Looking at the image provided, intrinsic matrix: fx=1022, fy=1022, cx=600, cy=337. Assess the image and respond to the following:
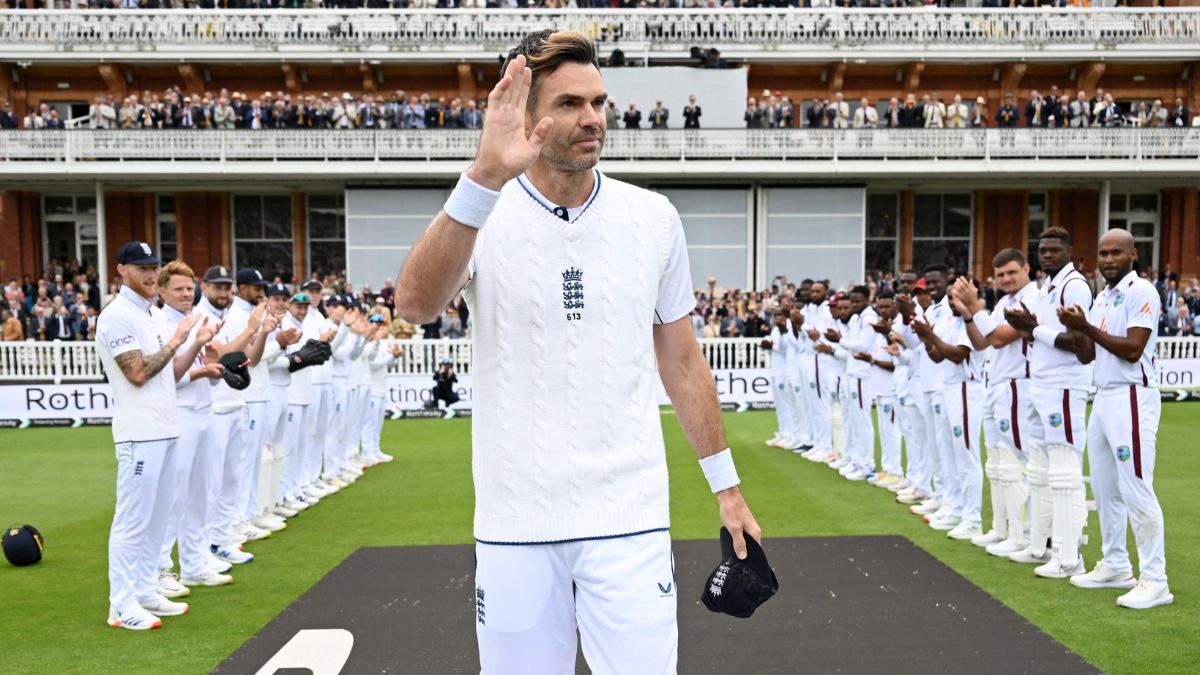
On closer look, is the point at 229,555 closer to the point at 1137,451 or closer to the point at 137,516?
the point at 137,516

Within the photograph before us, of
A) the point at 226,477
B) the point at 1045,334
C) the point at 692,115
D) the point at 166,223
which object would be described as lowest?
the point at 226,477

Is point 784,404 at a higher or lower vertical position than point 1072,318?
lower

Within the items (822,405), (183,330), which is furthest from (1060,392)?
(822,405)

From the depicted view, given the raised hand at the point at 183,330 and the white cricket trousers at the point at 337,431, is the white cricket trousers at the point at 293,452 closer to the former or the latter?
the white cricket trousers at the point at 337,431

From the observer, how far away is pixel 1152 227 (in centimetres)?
3822

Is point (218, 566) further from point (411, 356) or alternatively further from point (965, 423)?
point (411, 356)

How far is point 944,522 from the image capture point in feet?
34.8

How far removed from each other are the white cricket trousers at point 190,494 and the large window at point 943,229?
3357cm

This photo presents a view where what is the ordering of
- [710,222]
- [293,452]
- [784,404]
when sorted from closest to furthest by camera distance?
[293,452] < [784,404] < [710,222]

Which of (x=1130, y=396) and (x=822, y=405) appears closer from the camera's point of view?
(x=1130, y=396)

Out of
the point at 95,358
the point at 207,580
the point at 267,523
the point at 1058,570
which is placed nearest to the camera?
the point at 1058,570

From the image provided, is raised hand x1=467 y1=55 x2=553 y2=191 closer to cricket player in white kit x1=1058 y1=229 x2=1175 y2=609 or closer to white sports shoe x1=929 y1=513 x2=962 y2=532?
cricket player in white kit x1=1058 y1=229 x2=1175 y2=609

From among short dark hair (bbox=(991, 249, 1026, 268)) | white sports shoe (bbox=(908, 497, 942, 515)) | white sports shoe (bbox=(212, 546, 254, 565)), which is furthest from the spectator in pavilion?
white sports shoe (bbox=(212, 546, 254, 565))

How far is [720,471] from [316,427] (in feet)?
35.4
